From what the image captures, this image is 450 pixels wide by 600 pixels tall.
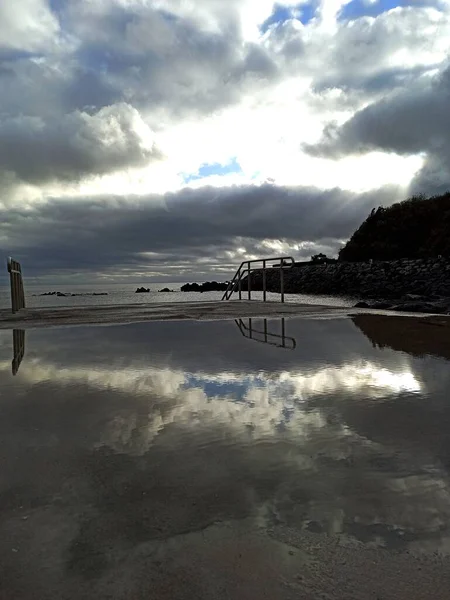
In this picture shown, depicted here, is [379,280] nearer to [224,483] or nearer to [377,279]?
[377,279]

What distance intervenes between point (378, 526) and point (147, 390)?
2760mm

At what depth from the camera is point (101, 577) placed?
1.71 metres

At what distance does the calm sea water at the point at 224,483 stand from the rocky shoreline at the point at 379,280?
20.3 m

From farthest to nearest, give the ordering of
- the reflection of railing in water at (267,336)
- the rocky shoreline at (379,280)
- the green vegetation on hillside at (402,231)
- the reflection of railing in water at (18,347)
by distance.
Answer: the green vegetation on hillside at (402,231), the rocky shoreline at (379,280), the reflection of railing in water at (267,336), the reflection of railing in water at (18,347)

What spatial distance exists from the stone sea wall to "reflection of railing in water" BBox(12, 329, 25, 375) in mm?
22726

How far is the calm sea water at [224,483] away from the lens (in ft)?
5.64

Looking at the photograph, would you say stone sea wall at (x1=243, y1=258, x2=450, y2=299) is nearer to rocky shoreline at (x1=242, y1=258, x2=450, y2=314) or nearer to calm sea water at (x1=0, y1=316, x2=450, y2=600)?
rocky shoreline at (x1=242, y1=258, x2=450, y2=314)

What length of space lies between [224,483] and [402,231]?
5729 centimetres

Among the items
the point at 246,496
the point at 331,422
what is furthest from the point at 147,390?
the point at 246,496

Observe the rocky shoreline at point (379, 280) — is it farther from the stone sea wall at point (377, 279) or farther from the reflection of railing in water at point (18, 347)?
the reflection of railing in water at point (18, 347)

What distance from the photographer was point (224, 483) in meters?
2.44

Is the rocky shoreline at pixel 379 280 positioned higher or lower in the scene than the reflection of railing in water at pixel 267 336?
higher

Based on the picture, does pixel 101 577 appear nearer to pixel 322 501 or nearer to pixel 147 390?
pixel 322 501

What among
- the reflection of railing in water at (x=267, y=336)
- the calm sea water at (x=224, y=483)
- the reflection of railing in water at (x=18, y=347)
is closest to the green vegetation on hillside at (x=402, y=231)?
the reflection of railing in water at (x=267, y=336)
